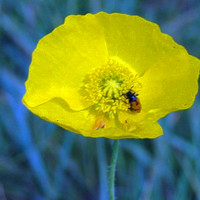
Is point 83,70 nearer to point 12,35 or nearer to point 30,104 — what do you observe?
point 30,104

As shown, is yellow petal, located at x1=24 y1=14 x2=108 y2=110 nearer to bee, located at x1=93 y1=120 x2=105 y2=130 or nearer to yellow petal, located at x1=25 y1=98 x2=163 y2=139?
yellow petal, located at x1=25 y1=98 x2=163 y2=139

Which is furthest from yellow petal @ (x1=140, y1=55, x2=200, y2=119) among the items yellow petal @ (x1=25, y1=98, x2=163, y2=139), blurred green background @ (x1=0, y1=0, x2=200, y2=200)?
blurred green background @ (x1=0, y1=0, x2=200, y2=200)

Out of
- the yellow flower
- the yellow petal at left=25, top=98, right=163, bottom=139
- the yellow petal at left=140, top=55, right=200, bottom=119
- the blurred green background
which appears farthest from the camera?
the blurred green background

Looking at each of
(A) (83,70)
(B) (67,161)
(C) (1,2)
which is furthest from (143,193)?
(C) (1,2)

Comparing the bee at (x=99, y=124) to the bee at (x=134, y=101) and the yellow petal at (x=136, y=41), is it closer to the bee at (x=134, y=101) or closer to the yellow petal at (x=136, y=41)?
the bee at (x=134, y=101)

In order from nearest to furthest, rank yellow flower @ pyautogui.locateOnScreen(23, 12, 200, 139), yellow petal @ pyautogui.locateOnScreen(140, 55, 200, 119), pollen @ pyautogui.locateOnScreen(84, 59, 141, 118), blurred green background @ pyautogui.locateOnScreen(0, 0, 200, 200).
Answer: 1. yellow petal @ pyautogui.locateOnScreen(140, 55, 200, 119)
2. yellow flower @ pyautogui.locateOnScreen(23, 12, 200, 139)
3. pollen @ pyautogui.locateOnScreen(84, 59, 141, 118)
4. blurred green background @ pyautogui.locateOnScreen(0, 0, 200, 200)

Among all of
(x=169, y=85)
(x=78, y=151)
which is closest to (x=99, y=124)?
(x=169, y=85)

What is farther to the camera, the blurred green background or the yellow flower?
the blurred green background
